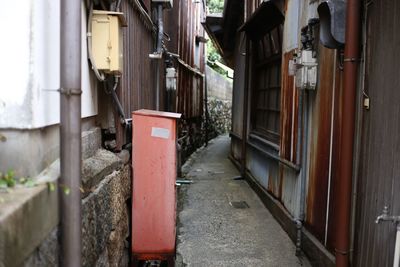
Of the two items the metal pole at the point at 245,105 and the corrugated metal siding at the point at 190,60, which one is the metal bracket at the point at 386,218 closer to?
the metal pole at the point at 245,105

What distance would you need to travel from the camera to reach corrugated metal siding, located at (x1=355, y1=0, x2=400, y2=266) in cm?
320

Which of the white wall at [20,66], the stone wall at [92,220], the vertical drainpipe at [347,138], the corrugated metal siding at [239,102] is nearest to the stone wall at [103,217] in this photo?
the stone wall at [92,220]

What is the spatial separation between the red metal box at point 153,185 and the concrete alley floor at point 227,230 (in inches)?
20.4

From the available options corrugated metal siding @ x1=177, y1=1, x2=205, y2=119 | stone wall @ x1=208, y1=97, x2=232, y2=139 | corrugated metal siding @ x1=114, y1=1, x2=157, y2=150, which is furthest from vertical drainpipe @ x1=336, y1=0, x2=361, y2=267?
stone wall @ x1=208, y1=97, x2=232, y2=139

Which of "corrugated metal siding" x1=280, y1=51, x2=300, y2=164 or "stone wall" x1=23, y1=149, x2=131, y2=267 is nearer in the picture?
"stone wall" x1=23, y1=149, x2=131, y2=267

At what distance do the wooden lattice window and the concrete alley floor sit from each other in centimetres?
146

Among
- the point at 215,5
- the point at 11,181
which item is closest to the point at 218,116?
the point at 215,5

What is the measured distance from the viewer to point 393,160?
3.20m

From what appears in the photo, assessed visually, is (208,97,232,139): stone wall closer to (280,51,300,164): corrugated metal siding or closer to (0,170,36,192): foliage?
(280,51,300,164): corrugated metal siding

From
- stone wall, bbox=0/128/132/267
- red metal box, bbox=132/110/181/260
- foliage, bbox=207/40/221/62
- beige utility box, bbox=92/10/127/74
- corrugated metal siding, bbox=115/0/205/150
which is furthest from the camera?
foliage, bbox=207/40/221/62

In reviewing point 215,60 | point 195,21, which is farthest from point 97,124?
point 215,60

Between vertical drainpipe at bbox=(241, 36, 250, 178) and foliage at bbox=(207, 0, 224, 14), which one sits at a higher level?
foliage at bbox=(207, 0, 224, 14)

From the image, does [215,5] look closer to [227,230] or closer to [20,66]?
[227,230]

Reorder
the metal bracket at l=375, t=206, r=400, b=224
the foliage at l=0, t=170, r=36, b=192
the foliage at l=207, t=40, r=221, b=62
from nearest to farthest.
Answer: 1. the foliage at l=0, t=170, r=36, b=192
2. the metal bracket at l=375, t=206, r=400, b=224
3. the foliage at l=207, t=40, r=221, b=62
